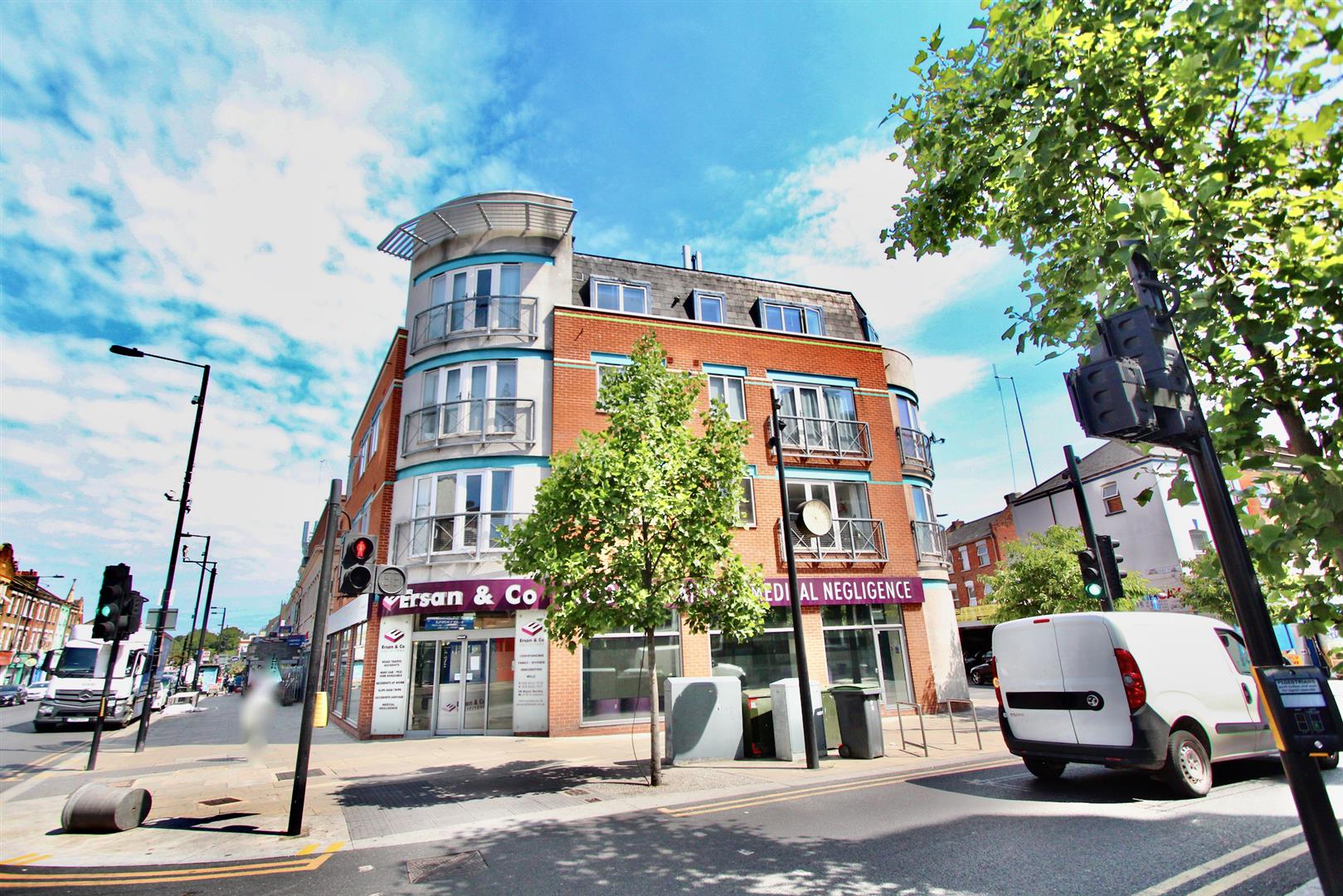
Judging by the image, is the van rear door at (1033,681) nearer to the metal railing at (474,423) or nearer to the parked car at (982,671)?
the metal railing at (474,423)

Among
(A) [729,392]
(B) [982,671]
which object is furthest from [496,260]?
(B) [982,671]

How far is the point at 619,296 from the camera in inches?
810

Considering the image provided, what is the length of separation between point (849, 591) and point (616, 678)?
718 centimetres

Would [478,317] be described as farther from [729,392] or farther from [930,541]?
[930,541]

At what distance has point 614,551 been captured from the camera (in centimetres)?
1041

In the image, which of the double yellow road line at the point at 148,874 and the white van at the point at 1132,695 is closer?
the double yellow road line at the point at 148,874

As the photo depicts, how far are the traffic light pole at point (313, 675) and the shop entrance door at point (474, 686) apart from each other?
9161mm

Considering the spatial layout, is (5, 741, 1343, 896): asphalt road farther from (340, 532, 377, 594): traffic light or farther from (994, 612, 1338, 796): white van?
(340, 532, 377, 594): traffic light

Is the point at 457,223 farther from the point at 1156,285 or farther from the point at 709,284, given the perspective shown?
the point at 1156,285

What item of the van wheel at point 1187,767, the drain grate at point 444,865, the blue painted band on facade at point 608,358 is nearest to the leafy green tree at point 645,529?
the drain grate at point 444,865

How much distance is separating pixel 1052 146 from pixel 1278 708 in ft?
12.9

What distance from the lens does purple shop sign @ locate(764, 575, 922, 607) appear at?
18562mm

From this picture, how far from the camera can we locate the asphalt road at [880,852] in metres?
5.12

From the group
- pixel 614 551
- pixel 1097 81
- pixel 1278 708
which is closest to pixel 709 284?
pixel 614 551
